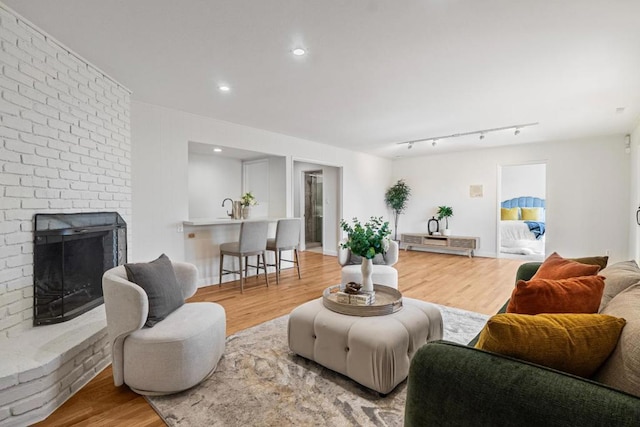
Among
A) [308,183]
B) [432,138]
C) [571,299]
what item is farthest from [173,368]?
[308,183]

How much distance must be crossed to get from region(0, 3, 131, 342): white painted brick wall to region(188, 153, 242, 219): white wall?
3010 mm

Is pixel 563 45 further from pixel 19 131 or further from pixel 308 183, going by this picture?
pixel 308 183

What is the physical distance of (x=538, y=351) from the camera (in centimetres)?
100

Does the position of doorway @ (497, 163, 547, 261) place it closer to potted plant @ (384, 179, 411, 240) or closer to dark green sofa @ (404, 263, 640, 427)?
potted plant @ (384, 179, 411, 240)

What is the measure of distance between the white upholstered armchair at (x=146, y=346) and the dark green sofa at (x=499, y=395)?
1.48 m

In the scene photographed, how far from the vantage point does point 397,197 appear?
27.2ft

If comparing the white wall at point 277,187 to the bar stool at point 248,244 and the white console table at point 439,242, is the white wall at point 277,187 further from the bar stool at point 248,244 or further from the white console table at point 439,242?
the white console table at point 439,242

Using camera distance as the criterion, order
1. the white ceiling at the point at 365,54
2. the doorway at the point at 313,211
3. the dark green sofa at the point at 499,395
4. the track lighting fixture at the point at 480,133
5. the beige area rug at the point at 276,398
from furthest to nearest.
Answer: the doorway at the point at 313,211 < the track lighting fixture at the point at 480,133 < the white ceiling at the point at 365,54 < the beige area rug at the point at 276,398 < the dark green sofa at the point at 499,395

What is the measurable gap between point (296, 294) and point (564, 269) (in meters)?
3.00

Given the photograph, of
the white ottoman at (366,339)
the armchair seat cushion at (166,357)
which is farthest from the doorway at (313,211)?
the armchair seat cushion at (166,357)

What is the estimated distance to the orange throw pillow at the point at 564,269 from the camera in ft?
5.86

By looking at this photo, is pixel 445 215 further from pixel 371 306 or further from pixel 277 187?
pixel 371 306

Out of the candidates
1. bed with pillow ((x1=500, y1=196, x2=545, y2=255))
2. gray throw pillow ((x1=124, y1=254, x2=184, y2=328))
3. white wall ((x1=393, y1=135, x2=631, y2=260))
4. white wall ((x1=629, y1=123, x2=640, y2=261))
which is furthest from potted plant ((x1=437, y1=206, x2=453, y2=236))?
gray throw pillow ((x1=124, y1=254, x2=184, y2=328))

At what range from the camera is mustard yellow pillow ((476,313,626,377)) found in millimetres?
994
